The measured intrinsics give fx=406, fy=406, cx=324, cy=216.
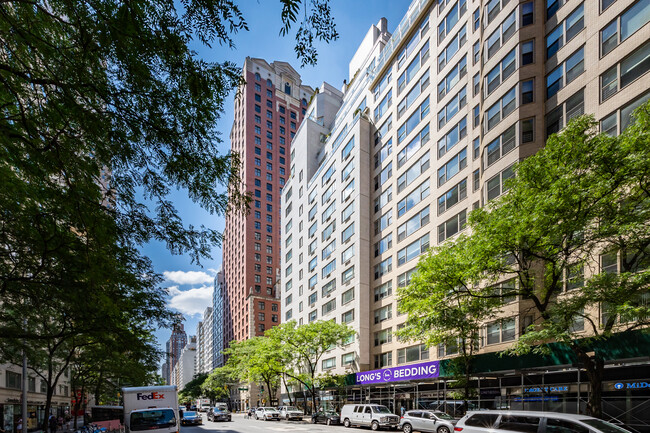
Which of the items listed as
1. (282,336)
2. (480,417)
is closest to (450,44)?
(480,417)

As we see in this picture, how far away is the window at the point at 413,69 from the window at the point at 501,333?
22992 mm

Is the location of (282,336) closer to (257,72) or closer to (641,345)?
(641,345)

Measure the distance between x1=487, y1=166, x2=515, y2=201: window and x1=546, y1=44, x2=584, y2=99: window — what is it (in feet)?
16.8

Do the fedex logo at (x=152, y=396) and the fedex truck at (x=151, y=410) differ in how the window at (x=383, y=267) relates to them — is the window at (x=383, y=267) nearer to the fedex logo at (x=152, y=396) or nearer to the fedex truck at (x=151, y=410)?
the fedex truck at (x=151, y=410)

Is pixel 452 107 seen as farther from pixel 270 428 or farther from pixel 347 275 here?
pixel 270 428

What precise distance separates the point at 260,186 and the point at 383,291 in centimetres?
6043

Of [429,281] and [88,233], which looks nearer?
[88,233]

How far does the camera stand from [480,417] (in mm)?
12688

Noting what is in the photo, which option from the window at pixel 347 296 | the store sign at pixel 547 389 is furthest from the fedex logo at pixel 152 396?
the window at pixel 347 296

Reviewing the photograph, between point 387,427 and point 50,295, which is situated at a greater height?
point 50,295

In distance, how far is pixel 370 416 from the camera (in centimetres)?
2858

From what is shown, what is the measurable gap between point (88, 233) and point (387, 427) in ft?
92.0

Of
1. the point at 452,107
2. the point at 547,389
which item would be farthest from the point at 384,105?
the point at 547,389

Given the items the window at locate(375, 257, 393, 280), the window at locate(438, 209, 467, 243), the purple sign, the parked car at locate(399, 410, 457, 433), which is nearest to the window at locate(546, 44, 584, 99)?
the window at locate(438, 209, 467, 243)
